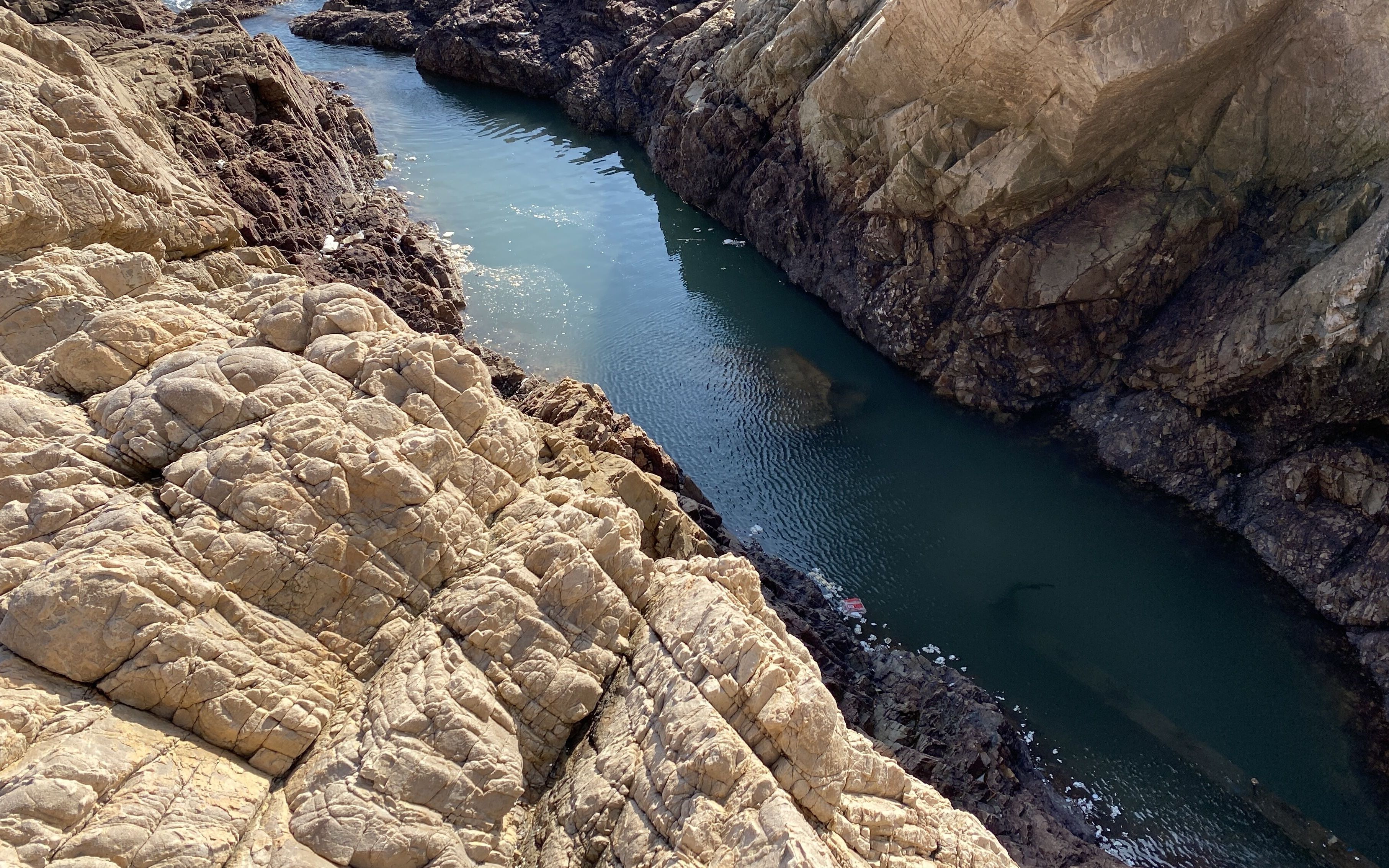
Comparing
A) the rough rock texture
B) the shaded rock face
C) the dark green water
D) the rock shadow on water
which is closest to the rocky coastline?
the rough rock texture

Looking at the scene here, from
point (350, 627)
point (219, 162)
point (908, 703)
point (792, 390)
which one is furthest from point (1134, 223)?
point (219, 162)

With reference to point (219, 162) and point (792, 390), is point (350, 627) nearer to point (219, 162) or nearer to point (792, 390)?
point (792, 390)

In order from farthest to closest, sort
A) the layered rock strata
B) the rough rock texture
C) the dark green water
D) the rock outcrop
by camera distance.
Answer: the dark green water < the rough rock texture < the layered rock strata < the rock outcrop

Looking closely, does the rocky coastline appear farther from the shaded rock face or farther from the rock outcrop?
the shaded rock face

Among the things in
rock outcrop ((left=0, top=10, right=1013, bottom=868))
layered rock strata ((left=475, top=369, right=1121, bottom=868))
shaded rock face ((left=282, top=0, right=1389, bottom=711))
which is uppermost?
shaded rock face ((left=282, top=0, right=1389, bottom=711))

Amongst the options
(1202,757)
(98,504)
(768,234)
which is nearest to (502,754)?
(98,504)

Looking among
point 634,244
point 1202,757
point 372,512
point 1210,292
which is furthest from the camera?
point 634,244

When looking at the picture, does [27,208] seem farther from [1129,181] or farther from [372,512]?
[1129,181]
